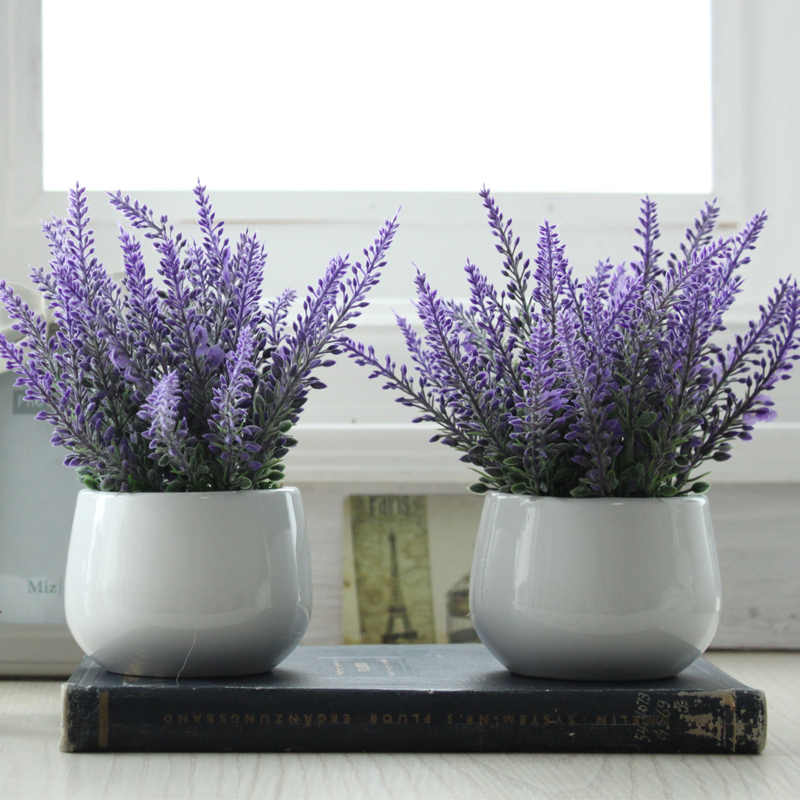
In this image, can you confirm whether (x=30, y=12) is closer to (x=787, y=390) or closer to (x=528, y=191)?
(x=528, y=191)

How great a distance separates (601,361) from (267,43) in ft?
2.27

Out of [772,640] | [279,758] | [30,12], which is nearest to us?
[279,758]

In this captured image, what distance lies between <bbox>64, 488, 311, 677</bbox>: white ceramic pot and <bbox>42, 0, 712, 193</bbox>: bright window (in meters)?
0.60

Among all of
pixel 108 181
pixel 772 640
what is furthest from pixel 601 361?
pixel 108 181

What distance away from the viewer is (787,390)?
114cm

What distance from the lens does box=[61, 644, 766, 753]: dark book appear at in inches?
26.0

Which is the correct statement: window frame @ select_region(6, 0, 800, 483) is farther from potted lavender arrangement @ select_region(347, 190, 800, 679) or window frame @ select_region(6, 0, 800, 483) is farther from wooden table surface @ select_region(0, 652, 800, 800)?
wooden table surface @ select_region(0, 652, 800, 800)

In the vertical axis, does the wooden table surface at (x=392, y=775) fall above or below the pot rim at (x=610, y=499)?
below

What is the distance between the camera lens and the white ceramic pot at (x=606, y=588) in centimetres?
69

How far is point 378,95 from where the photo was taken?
1.24 m

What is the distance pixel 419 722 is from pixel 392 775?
0.15 ft

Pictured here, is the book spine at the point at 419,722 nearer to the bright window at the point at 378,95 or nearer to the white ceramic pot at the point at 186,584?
the white ceramic pot at the point at 186,584

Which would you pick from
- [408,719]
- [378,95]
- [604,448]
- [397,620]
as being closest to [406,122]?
[378,95]

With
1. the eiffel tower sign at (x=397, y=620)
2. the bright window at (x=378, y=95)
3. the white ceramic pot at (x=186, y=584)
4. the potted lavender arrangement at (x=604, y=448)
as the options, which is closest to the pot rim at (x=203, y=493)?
the white ceramic pot at (x=186, y=584)
